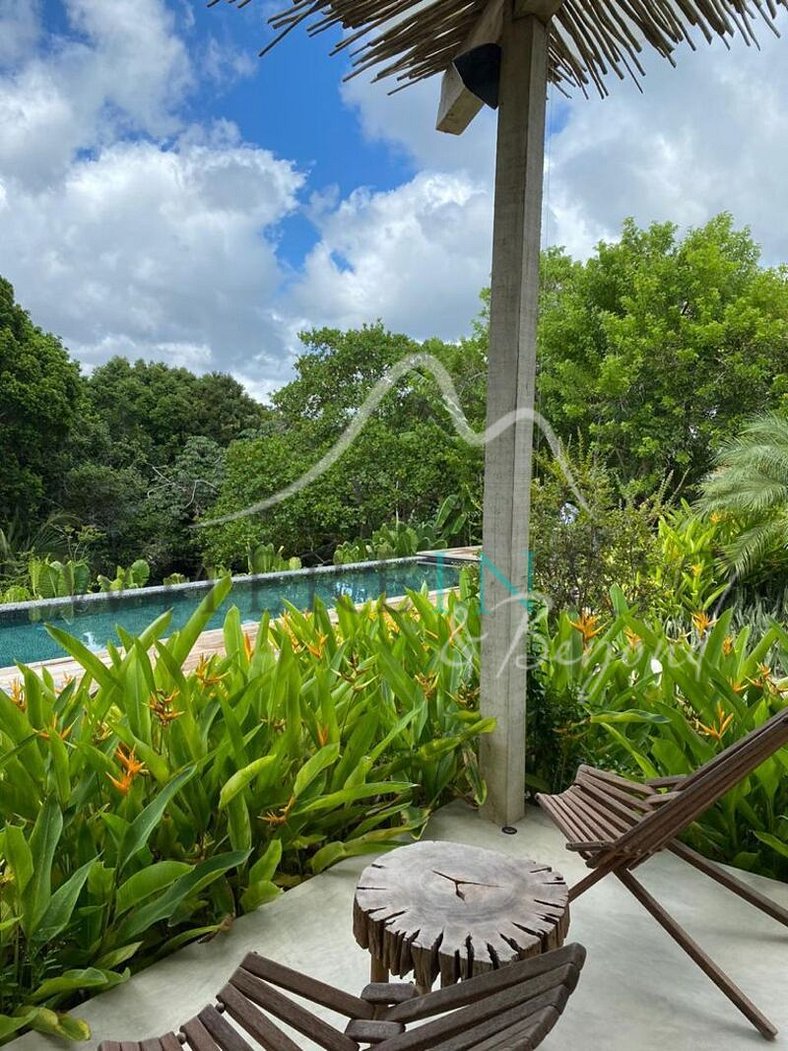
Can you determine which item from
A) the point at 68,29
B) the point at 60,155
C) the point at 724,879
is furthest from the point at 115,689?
the point at 60,155

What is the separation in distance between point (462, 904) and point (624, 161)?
41.9ft

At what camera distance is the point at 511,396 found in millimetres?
2053

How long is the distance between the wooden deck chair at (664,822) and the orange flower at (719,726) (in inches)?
15.1

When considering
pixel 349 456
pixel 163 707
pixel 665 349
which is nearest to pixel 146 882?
pixel 163 707

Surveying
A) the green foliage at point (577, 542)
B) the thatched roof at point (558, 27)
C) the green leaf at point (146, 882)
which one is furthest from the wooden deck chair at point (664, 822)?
the green foliage at point (577, 542)

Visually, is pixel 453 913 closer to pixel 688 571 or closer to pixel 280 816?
pixel 280 816

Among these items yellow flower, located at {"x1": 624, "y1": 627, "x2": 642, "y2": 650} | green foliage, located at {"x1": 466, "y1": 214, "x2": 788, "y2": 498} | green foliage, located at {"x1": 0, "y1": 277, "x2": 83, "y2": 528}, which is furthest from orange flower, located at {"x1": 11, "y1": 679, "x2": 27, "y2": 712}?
green foliage, located at {"x1": 0, "y1": 277, "x2": 83, "y2": 528}

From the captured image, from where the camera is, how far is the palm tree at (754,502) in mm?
4852

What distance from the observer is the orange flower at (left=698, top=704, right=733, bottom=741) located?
195 centimetres

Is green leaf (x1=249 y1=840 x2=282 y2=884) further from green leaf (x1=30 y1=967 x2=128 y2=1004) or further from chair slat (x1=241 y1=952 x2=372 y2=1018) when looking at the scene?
chair slat (x1=241 y1=952 x2=372 y2=1018)

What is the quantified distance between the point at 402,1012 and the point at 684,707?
59.0 inches

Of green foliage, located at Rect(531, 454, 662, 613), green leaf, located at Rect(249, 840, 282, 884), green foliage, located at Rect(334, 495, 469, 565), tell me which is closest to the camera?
green leaf, located at Rect(249, 840, 282, 884)

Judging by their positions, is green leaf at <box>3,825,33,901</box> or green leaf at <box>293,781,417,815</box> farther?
green leaf at <box>293,781,417,815</box>

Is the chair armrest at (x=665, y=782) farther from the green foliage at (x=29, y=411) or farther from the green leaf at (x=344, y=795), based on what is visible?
the green foliage at (x=29, y=411)
